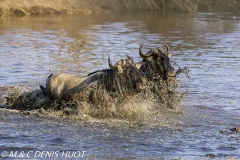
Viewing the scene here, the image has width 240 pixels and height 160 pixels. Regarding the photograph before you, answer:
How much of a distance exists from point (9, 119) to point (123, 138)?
6.75ft

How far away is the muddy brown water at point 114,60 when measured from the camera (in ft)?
24.8

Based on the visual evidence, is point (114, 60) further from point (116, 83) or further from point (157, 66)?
point (116, 83)

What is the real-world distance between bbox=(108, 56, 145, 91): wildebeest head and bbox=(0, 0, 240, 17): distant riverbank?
16688mm

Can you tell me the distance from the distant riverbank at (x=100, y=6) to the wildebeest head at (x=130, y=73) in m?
16.7

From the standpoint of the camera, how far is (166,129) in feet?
28.3

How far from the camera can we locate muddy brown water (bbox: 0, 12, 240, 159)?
755cm

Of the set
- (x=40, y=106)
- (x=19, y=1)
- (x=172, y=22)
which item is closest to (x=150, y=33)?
(x=172, y=22)

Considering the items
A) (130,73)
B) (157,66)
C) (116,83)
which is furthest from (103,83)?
(157,66)

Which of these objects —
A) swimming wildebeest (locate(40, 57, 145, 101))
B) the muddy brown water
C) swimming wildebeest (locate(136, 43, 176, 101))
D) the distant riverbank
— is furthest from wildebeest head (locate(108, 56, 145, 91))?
the distant riverbank

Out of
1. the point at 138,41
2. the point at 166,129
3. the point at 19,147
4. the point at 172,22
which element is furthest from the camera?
the point at 172,22

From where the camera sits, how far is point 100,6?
104 ft

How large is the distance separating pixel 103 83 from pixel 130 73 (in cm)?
48

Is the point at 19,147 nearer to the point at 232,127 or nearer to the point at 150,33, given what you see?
the point at 232,127

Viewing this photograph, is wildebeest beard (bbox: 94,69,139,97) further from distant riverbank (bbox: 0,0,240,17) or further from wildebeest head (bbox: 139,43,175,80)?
distant riverbank (bbox: 0,0,240,17)
